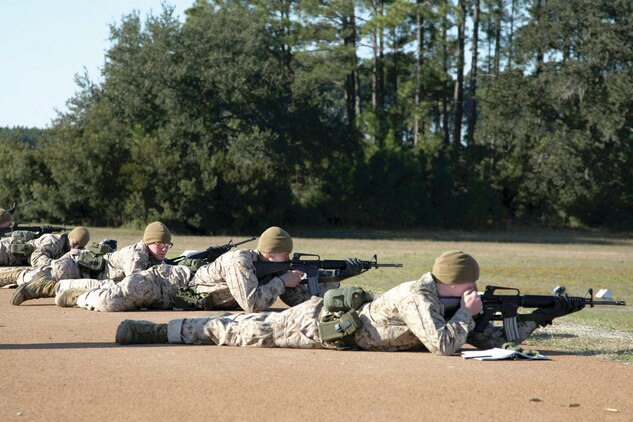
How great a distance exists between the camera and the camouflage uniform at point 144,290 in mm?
13805

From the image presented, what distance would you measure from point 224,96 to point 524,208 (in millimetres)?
18006

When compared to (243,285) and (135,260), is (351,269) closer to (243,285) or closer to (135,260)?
(243,285)

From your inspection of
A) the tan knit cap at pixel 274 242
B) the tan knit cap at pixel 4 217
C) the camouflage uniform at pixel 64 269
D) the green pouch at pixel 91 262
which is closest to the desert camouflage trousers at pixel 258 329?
the tan knit cap at pixel 274 242

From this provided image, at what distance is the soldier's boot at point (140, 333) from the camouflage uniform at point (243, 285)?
1877 millimetres

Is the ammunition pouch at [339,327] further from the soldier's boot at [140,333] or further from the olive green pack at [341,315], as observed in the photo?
the soldier's boot at [140,333]

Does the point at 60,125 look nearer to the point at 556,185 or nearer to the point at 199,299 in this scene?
the point at 556,185

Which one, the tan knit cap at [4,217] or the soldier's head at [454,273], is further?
the tan knit cap at [4,217]

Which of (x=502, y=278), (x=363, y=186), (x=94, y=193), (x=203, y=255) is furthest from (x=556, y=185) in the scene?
(x=203, y=255)

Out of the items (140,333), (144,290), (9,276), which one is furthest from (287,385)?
(9,276)

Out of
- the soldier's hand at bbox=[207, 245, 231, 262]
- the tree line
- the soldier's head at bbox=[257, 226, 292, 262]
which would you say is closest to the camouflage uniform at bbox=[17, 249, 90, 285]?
the soldier's hand at bbox=[207, 245, 231, 262]

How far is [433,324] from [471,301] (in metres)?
0.41

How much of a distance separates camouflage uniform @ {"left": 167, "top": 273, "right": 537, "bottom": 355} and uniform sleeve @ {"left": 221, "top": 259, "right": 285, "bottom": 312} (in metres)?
1.63

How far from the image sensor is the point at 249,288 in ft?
40.7

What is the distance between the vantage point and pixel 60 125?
5062cm
